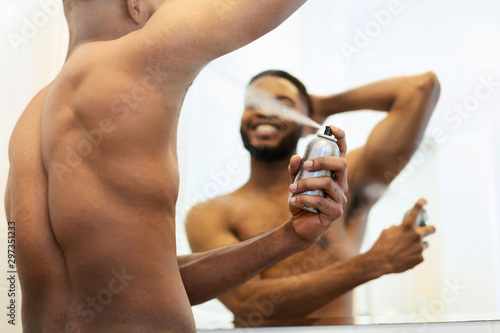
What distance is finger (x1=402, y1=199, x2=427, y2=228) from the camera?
120 cm

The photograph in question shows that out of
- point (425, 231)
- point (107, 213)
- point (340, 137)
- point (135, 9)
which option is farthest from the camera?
point (425, 231)

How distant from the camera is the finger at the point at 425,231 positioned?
1.18 m

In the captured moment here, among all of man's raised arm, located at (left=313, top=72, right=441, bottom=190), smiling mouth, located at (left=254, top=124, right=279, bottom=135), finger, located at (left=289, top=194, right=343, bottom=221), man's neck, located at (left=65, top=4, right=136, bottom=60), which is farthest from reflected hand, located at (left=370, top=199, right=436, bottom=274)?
man's neck, located at (left=65, top=4, right=136, bottom=60)

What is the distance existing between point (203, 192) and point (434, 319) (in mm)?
628

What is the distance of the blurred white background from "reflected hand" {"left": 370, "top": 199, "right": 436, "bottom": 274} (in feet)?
0.06

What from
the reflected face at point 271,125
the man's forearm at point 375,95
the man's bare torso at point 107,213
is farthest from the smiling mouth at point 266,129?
the man's bare torso at point 107,213

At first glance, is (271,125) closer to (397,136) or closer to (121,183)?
(397,136)

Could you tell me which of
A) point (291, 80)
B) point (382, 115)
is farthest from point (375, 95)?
point (291, 80)

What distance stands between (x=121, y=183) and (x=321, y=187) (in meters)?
0.27

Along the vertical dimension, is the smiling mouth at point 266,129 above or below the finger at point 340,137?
above

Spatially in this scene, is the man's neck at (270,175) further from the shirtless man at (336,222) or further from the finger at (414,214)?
the finger at (414,214)

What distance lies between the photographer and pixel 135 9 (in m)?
0.91

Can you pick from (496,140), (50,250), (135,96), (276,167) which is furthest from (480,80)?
(50,250)

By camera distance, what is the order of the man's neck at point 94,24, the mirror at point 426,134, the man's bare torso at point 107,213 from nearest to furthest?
1. the man's bare torso at point 107,213
2. the man's neck at point 94,24
3. the mirror at point 426,134
